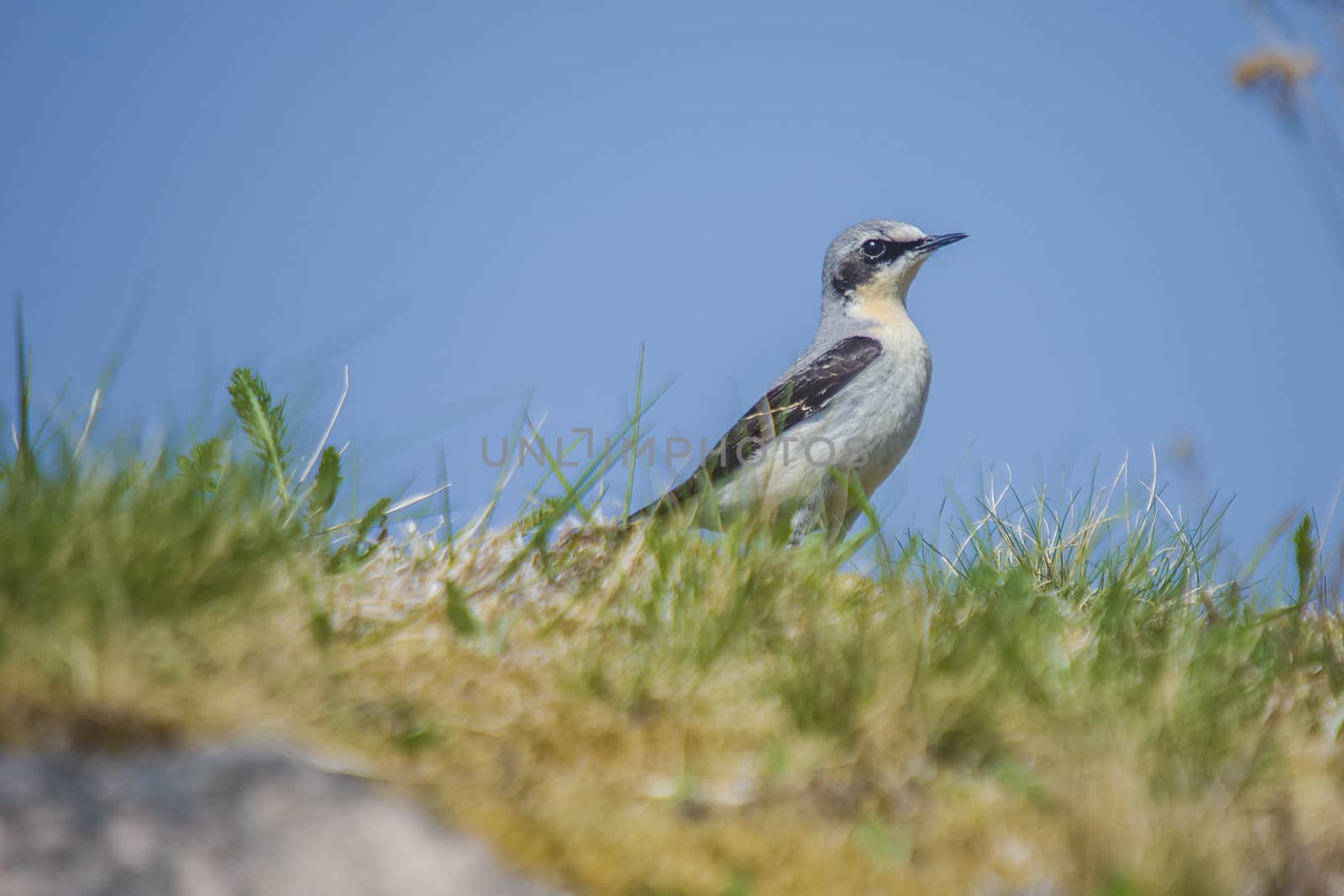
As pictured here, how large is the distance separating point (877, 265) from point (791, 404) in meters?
1.87

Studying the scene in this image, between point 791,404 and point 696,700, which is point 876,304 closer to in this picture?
point 791,404

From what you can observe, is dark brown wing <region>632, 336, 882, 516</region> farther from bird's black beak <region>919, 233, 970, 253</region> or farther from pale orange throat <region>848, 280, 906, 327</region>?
bird's black beak <region>919, 233, 970, 253</region>

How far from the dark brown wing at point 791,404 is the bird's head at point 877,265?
0.74 m

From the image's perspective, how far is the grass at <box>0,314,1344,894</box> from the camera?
2.81m

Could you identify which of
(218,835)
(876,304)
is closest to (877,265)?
(876,304)

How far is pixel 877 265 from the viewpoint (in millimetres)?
9477

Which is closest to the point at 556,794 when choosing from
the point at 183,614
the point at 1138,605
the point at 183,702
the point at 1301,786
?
the point at 183,702

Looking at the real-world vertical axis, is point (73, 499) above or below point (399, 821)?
above

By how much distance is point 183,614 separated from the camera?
320 centimetres

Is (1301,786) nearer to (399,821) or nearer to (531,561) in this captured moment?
(399,821)

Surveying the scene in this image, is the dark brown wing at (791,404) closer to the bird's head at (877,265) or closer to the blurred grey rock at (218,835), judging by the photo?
the bird's head at (877,265)

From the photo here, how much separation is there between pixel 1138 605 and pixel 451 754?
3481mm

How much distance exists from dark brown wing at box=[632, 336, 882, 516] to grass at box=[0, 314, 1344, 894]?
3.51 meters

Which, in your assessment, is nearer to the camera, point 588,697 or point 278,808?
point 278,808
